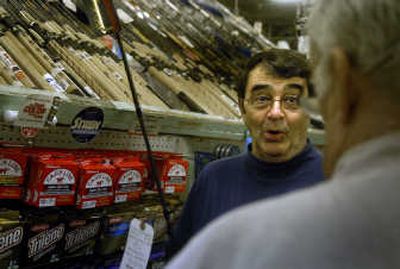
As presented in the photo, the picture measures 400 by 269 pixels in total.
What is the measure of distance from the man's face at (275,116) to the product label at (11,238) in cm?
81

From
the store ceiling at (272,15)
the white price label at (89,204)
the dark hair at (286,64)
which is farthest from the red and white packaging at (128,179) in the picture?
the store ceiling at (272,15)

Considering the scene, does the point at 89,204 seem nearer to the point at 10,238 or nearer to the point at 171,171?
the point at 10,238

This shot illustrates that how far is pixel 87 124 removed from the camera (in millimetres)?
1604

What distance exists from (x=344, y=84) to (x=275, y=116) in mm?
1052

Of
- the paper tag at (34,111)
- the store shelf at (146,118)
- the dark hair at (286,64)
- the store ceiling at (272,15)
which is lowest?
the paper tag at (34,111)

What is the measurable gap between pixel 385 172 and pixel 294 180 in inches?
40.4

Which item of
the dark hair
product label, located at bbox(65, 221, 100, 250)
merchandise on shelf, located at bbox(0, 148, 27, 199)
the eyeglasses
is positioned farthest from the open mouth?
merchandise on shelf, located at bbox(0, 148, 27, 199)

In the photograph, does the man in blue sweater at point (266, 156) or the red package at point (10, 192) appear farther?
the man in blue sweater at point (266, 156)

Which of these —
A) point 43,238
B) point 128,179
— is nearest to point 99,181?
point 128,179

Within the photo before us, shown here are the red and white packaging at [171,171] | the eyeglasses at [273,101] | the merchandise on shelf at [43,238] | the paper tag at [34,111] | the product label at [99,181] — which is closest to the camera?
the paper tag at [34,111]

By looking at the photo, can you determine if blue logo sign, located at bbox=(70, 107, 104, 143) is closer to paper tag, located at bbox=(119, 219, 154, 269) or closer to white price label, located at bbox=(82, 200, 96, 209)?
white price label, located at bbox=(82, 200, 96, 209)

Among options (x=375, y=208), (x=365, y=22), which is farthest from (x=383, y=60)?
(x=375, y=208)

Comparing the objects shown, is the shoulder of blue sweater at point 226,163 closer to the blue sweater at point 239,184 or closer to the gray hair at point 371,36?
the blue sweater at point 239,184

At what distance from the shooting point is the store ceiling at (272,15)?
579 centimetres
